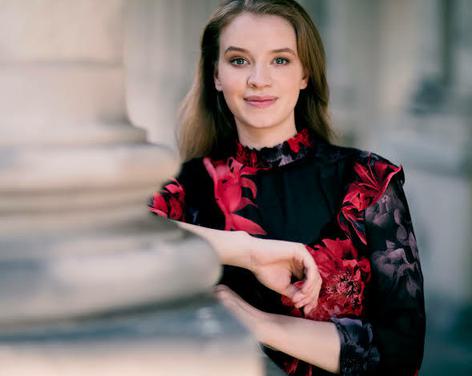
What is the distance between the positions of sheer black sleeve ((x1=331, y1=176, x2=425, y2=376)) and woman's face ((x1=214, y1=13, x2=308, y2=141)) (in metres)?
0.36

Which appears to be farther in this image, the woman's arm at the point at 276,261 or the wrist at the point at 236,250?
the wrist at the point at 236,250

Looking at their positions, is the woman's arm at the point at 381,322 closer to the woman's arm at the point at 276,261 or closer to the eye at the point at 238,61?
the woman's arm at the point at 276,261

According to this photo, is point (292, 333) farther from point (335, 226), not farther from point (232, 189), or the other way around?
point (232, 189)

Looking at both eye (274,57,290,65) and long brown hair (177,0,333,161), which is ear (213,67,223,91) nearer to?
long brown hair (177,0,333,161)

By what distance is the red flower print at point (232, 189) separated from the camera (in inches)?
117

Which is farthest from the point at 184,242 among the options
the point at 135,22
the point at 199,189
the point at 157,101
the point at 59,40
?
the point at 135,22

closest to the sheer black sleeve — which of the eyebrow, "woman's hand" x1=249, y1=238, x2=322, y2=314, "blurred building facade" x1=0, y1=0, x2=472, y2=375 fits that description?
"woman's hand" x1=249, y1=238, x2=322, y2=314

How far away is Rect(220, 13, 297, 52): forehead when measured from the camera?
2.96 metres

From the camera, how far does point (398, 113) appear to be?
1116cm

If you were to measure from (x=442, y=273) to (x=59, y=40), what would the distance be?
7724mm

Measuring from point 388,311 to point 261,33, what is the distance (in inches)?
30.8

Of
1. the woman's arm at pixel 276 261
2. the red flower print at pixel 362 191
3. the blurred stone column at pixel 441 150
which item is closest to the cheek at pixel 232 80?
the red flower print at pixel 362 191

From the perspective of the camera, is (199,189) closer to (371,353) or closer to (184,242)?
(371,353)

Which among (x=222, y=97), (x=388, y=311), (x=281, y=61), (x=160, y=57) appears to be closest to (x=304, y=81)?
(x=281, y=61)
